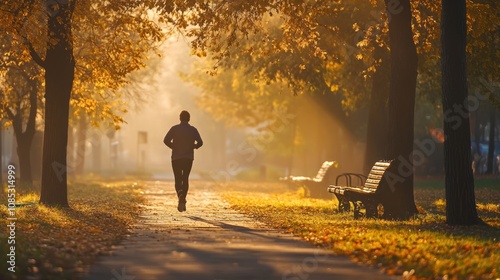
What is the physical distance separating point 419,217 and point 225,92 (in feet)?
112

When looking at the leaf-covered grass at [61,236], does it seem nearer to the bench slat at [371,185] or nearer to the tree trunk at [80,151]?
the bench slat at [371,185]

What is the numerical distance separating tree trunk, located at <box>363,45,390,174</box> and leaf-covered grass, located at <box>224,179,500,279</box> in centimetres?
591

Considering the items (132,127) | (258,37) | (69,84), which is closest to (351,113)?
(258,37)

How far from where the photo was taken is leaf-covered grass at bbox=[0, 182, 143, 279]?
1052 cm

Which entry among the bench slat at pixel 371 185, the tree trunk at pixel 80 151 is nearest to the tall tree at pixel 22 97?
the bench slat at pixel 371 185

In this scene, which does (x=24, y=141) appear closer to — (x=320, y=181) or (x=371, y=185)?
(x=320, y=181)

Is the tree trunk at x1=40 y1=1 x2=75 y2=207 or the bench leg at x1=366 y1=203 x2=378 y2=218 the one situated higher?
the tree trunk at x1=40 y1=1 x2=75 y2=207

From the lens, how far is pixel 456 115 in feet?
55.9

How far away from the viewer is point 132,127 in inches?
5802

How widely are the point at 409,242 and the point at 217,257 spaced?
125 inches

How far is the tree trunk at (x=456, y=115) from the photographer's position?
16.9 metres

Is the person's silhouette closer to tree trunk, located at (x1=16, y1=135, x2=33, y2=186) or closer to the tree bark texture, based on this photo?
the tree bark texture

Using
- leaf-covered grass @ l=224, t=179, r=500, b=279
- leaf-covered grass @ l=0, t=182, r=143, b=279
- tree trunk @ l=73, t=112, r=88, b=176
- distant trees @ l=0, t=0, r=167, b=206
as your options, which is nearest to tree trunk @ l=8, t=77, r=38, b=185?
distant trees @ l=0, t=0, r=167, b=206

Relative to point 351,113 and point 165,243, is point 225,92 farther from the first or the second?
point 165,243
